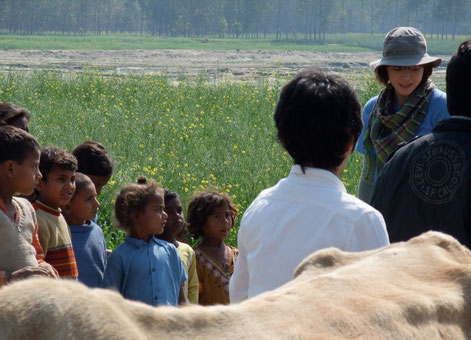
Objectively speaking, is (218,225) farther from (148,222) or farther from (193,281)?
(148,222)

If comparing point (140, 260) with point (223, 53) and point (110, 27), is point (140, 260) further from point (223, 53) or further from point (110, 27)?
point (110, 27)

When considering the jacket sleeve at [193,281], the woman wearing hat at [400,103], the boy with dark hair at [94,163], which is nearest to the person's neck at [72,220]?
the boy with dark hair at [94,163]

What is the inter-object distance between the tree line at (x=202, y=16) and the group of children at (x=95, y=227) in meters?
83.3

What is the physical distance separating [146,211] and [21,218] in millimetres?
1008

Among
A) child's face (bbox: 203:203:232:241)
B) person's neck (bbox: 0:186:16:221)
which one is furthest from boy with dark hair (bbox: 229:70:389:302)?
child's face (bbox: 203:203:232:241)

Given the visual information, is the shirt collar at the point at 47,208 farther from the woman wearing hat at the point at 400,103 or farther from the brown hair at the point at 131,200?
the woman wearing hat at the point at 400,103

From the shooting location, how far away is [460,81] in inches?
82.8

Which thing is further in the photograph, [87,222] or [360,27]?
[360,27]

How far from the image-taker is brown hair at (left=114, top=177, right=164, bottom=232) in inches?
152

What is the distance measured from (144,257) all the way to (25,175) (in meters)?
0.88

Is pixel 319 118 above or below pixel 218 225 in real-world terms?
above

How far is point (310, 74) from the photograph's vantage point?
1834 millimetres

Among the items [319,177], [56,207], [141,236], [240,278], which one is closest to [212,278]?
[141,236]

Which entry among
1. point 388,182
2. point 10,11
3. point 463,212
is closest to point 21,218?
point 388,182
